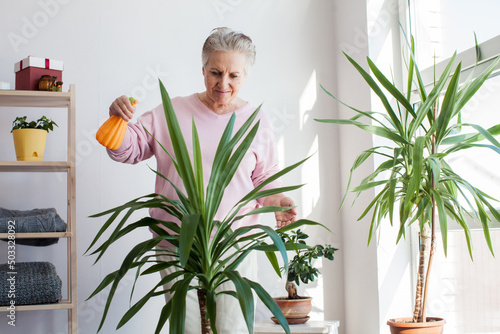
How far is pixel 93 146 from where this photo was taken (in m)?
3.13

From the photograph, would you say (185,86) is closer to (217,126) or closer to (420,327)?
(217,126)

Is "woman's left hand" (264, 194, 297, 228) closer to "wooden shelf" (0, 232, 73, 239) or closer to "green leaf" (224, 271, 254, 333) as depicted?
"green leaf" (224, 271, 254, 333)

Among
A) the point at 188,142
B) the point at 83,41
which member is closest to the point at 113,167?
the point at 83,41

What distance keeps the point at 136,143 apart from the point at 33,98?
1000 millimetres

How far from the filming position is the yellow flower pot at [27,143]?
2705 mm

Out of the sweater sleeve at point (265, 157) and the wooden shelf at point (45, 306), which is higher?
the sweater sleeve at point (265, 157)

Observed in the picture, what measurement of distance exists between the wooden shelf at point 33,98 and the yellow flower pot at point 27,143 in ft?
0.56

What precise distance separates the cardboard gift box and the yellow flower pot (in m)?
0.23

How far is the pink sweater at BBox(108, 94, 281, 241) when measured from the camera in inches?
79.8

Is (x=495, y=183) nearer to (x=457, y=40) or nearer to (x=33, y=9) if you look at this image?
(x=457, y=40)

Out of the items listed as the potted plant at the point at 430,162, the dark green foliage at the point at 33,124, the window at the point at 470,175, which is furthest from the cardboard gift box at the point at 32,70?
the window at the point at 470,175

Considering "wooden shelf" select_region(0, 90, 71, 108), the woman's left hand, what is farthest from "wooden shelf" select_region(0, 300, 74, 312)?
the woman's left hand

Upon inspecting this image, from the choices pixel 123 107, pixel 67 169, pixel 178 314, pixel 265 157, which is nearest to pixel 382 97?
pixel 265 157

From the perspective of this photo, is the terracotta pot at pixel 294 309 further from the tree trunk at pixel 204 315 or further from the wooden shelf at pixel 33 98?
the wooden shelf at pixel 33 98
